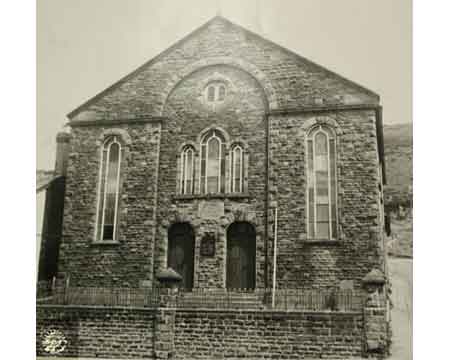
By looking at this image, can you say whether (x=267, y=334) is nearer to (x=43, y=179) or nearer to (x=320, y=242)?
(x=320, y=242)

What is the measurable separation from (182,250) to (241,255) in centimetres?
87

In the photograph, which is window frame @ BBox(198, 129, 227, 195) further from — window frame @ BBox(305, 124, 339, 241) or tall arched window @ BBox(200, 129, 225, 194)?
window frame @ BBox(305, 124, 339, 241)

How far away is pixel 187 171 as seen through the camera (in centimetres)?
871

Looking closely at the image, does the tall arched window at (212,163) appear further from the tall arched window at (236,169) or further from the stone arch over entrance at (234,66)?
the stone arch over entrance at (234,66)

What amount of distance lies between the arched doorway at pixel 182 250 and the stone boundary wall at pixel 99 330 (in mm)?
883

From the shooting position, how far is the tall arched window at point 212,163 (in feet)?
28.0

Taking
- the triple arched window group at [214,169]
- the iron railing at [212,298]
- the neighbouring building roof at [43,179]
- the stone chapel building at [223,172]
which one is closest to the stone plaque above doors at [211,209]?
the stone chapel building at [223,172]

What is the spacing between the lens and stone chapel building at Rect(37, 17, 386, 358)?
809 centimetres

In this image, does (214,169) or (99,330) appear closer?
(99,330)

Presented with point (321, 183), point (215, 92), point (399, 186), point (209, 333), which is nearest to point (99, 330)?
point (209, 333)

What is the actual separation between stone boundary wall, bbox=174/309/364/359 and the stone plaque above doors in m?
1.47

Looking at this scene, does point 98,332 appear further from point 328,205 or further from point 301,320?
point 328,205
